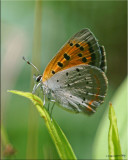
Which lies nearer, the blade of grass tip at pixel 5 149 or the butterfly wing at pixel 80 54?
the blade of grass tip at pixel 5 149

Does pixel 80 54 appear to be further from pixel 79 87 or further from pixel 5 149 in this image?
pixel 5 149

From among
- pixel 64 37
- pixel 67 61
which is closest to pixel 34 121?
pixel 67 61

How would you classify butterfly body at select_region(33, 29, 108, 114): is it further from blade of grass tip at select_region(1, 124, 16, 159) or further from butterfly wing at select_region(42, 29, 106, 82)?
blade of grass tip at select_region(1, 124, 16, 159)

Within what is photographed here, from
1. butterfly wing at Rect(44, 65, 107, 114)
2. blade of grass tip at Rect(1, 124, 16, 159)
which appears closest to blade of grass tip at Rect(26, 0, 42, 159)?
blade of grass tip at Rect(1, 124, 16, 159)

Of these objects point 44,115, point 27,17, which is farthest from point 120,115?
point 27,17

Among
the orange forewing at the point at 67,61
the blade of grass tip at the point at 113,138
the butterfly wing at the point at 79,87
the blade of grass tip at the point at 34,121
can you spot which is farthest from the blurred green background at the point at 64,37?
the blade of grass tip at the point at 113,138

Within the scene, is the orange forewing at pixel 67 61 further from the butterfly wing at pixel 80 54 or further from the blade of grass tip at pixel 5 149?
the blade of grass tip at pixel 5 149

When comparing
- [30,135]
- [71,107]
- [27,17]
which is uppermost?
[27,17]

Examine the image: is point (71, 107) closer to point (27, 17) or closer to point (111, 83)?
point (111, 83)
